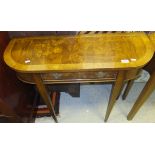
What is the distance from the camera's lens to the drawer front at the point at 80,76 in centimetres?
86

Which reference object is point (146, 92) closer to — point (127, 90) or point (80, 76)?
point (127, 90)

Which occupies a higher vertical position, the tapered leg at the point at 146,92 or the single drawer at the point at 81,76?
the single drawer at the point at 81,76

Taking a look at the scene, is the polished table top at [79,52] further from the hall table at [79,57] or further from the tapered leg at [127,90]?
the tapered leg at [127,90]

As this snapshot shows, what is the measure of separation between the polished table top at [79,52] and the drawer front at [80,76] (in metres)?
0.07

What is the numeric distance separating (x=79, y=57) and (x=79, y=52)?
0.13 ft

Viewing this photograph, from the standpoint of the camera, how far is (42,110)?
1361 mm

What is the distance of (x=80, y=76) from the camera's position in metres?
0.88

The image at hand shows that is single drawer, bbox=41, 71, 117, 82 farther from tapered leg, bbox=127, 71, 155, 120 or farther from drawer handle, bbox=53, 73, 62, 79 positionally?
tapered leg, bbox=127, 71, 155, 120

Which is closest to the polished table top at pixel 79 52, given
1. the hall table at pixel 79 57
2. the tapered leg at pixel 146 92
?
the hall table at pixel 79 57

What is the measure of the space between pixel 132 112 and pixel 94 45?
641 millimetres

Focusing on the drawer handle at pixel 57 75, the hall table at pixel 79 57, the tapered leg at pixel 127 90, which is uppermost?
the hall table at pixel 79 57
